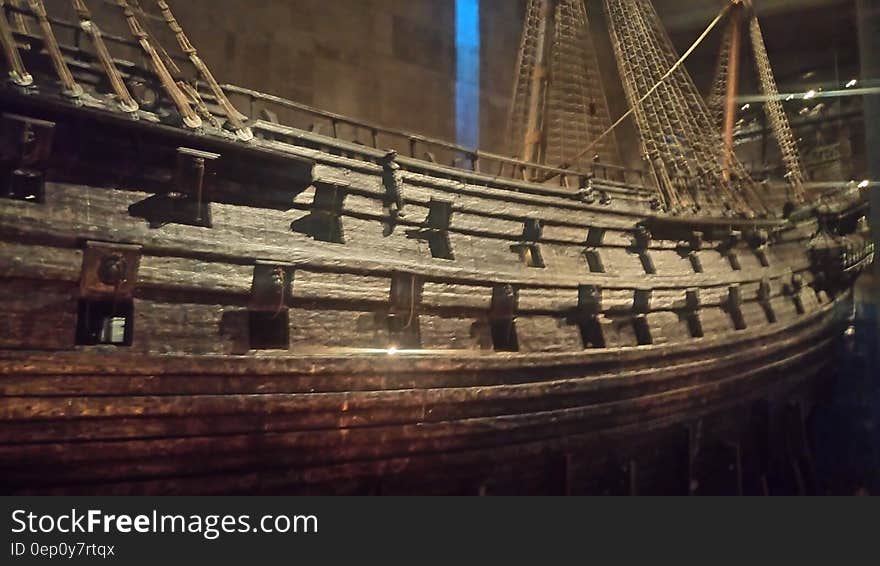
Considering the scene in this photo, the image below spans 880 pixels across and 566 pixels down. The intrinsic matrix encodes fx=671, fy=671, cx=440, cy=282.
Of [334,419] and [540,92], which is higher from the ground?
[540,92]

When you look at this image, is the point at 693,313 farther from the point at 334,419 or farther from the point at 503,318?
the point at 334,419

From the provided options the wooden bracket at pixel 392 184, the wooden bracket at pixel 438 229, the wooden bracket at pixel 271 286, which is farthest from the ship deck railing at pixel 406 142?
the wooden bracket at pixel 271 286

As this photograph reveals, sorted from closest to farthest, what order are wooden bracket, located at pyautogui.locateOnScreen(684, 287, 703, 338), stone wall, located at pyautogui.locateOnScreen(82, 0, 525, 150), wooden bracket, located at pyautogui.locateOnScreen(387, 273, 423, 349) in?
wooden bracket, located at pyautogui.locateOnScreen(387, 273, 423, 349)
wooden bracket, located at pyautogui.locateOnScreen(684, 287, 703, 338)
stone wall, located at pyautogui.locateOnScreen(82, 0, 525, 150)

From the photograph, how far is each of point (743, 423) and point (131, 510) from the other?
3.62 m

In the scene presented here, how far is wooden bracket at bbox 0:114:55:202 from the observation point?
192 centimetres

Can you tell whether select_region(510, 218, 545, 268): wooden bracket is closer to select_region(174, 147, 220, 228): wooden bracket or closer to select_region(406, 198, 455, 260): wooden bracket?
select_region(406, 198, 455, 260): wooden bracket

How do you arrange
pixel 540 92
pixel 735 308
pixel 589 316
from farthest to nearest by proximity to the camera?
pixel 540 92, pixel 735 308, pixel 589 316

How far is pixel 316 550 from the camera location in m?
1.89

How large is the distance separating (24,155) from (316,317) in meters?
1.02

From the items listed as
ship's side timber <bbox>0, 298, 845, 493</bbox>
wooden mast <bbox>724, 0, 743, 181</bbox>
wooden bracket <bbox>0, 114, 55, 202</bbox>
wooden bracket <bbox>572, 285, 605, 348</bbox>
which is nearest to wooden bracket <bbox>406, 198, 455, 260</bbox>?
ship's side timber <bbox>0, 298, 845, 493</bbox>

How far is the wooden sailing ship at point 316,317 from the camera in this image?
6.35ft

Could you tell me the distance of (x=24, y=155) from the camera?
6.42ft

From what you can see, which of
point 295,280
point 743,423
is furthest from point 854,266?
point 295,280

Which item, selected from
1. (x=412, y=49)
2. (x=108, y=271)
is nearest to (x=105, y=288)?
(x=108, y=271)
